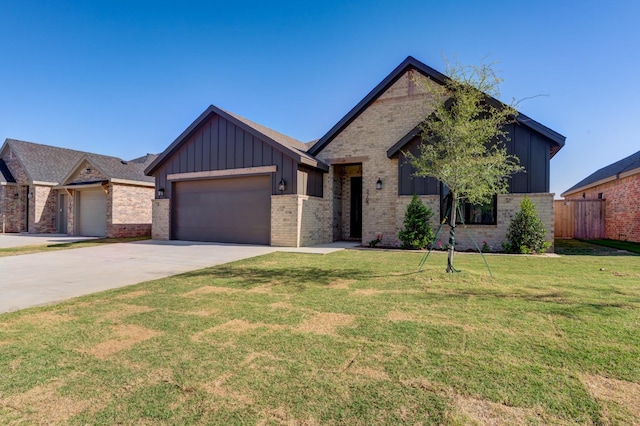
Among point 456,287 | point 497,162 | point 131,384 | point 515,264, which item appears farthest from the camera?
point 515,264

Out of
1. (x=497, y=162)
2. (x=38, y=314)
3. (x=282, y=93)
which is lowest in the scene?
(x=38, y=314)

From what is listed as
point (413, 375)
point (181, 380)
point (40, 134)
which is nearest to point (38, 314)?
point (181, 380)

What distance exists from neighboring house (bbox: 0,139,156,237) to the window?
16.5m

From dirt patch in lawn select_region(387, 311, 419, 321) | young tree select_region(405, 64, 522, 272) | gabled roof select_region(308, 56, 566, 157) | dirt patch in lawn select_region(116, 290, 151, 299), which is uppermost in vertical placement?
gabled roof select_region(308, 56, 566, 157)

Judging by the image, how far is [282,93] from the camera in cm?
1602

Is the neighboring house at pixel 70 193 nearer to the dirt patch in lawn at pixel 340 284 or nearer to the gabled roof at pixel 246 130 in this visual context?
the gabled roof at pixel 246 130

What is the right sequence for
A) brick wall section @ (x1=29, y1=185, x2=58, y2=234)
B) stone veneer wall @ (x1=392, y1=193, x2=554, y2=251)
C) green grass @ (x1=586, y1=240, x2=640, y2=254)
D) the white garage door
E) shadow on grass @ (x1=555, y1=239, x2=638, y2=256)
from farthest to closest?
brick wall section @ (x1=29, y1=185, x2=58, y2=234), the white garage door, green grass @ (x1=586, y1=240, x2=640, y2=254), stone veneer wall @ (x1=392, y1=193, x2=554, y2=251), shadow on grass @ (x1=555, y1=239, x2=638, y2=256)

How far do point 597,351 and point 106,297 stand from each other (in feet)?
21.0

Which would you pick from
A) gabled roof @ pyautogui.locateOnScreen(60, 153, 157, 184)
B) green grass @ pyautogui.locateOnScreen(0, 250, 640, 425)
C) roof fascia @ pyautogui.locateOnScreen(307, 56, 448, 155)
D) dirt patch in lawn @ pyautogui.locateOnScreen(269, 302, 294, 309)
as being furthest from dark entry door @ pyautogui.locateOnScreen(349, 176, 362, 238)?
gabled roof @ pyautogui.locateOnScreen(60, 153, 157, 184)

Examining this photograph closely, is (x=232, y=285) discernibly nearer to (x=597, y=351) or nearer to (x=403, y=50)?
(x=597, y=351)

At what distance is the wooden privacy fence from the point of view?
654 inches

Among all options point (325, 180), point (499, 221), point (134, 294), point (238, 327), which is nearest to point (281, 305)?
point (238, 327)

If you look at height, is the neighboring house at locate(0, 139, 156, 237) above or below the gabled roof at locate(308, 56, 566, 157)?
below

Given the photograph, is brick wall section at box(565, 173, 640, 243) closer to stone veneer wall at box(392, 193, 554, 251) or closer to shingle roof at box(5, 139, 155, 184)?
stone veneer wall at box(392, 193, 554, 251)
